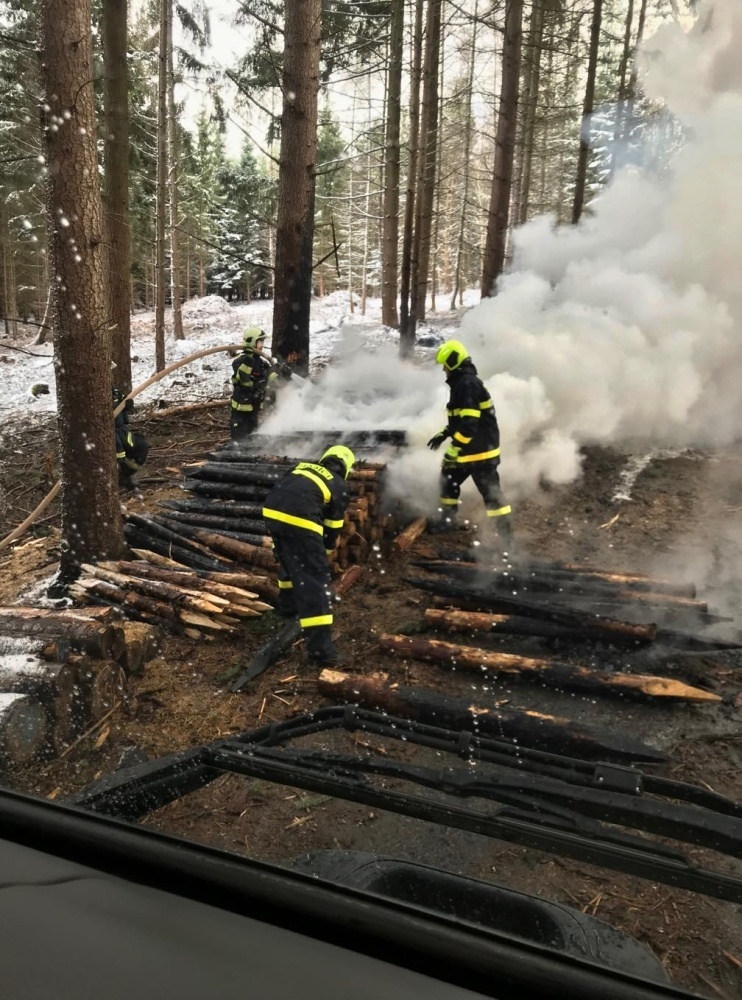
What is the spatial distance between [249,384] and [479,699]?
257 inches

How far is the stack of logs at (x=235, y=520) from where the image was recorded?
6.11 meters

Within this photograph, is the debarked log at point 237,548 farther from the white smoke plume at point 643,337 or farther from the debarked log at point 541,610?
the white smoke plume at point 643,337

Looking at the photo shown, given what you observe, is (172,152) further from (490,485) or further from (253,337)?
(490,485)

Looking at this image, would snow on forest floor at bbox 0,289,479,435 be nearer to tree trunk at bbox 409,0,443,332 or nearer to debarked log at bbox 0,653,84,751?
tree trunk at bbox 409,0,443,332

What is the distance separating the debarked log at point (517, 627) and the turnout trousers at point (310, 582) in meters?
0.93

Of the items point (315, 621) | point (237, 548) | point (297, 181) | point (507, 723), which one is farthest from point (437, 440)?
point (297, 181)

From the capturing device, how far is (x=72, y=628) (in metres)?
4.36

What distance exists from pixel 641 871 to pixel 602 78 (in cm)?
2598

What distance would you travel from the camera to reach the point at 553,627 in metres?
4.89

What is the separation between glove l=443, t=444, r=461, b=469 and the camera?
6988 millimetres

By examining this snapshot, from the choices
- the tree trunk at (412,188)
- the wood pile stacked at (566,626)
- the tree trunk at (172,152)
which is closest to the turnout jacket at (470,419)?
the wood pile stacked at (566,626)

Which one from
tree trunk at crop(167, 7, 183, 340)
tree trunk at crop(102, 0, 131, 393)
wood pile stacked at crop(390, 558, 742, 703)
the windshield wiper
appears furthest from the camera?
tree trunk at crop(167, 7, 183, 340)

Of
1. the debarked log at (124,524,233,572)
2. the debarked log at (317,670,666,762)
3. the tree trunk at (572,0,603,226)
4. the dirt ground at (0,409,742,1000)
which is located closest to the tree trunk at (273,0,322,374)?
the dirt ground at (0,409,742,1000)

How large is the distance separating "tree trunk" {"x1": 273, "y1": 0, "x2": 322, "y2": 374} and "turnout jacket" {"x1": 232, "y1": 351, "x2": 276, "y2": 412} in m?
0.34
